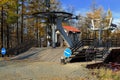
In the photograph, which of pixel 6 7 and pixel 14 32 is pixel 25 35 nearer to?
pixel 14 32

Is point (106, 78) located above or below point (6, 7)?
below

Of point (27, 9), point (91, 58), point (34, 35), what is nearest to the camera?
point (91, 58)

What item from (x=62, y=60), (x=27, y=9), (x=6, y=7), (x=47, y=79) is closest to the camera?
(x=47, y=79)

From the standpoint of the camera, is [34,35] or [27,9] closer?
[27,9]

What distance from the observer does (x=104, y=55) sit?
92.6ft

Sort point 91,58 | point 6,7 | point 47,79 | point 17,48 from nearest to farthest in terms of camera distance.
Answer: point 47,79 → point 91,58 → point 17,48 → point 6,7

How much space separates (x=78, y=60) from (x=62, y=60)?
380 centimetres

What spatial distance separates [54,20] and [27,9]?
11567mm

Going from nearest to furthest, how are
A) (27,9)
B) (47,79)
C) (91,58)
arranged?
1. (47,79)
2. (91,58)
3. (27,9)

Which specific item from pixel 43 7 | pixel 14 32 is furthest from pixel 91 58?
pixel 14 32

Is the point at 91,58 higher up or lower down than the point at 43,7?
lower down

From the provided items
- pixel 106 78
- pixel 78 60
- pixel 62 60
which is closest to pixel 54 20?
pixel 78 60

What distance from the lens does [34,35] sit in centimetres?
5759

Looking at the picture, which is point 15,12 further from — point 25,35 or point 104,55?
point 25,35
